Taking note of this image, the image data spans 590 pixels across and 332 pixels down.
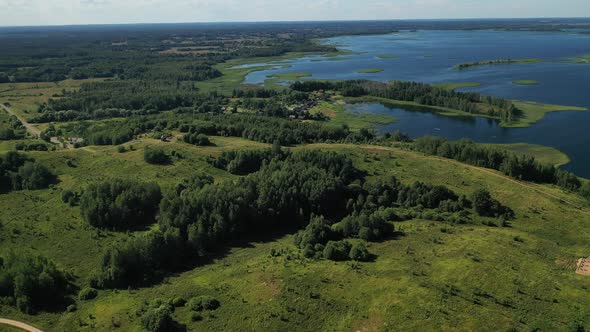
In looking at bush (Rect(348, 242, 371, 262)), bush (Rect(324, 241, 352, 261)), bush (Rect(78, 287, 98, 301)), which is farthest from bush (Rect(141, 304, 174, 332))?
bush (Rect(348, 242, 371, 262))

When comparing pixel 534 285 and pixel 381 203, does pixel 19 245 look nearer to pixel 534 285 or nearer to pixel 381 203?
pixel 381 203

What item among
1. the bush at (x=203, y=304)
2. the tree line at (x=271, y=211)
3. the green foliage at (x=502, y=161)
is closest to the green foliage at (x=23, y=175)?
the tree line at (x=271, y=211)

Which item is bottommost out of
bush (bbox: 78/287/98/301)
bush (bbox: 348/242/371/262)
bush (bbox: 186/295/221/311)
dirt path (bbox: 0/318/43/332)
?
bush (bbox: 78/287/98/301)

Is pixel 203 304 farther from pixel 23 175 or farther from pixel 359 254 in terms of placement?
pixel 23 175

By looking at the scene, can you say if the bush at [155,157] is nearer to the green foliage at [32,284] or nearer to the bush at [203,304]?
the green foliage at [32,284]

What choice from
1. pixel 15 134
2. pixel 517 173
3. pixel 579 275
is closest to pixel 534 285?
pixel 579 275

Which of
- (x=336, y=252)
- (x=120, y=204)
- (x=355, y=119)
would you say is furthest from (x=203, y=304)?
(x=355, y=119)

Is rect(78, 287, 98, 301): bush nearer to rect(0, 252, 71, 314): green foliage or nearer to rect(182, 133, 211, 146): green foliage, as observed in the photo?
rect(0, 252, 71, 314): green foliage
